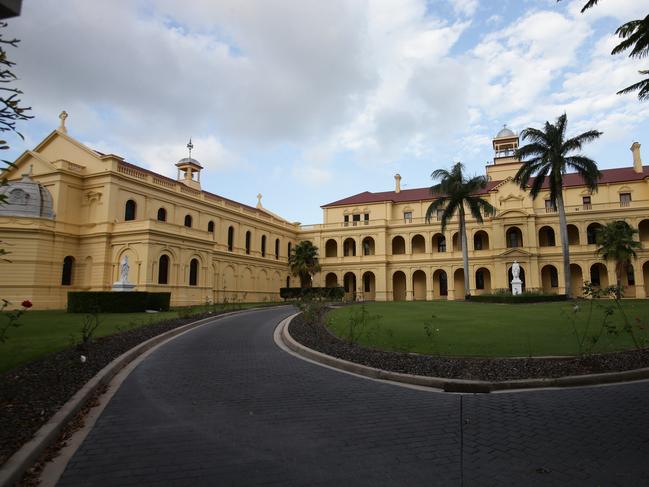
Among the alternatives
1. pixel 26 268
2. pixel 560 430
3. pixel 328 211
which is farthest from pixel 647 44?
pixel 328 211

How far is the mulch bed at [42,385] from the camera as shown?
16.4ft

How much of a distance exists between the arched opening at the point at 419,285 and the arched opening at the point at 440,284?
153cm

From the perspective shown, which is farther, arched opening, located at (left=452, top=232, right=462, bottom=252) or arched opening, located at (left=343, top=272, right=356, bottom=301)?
arched opening, located at (left=343, top=272, right=356, bottom=301)

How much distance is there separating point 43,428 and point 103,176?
1387 inches

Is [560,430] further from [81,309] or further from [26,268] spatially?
[26,268]

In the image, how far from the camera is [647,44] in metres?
13.6

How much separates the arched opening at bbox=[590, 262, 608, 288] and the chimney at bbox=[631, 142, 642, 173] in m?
12.6

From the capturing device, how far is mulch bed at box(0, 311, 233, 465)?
5000 mm

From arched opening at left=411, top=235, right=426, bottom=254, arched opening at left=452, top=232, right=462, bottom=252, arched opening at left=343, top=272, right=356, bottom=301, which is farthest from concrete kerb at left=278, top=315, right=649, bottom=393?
arched opening at left=343, top=272, right=356, bottom=301

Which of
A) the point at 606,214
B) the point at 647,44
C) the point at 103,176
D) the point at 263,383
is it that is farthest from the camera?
the point at 606,214

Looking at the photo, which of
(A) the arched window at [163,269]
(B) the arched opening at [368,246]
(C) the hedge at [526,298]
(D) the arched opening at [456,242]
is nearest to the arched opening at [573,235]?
(D) the arched opening at [456,242]

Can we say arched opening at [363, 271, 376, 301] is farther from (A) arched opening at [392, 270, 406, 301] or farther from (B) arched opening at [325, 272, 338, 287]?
(B) arched opening at [325, 272, 338, 287]

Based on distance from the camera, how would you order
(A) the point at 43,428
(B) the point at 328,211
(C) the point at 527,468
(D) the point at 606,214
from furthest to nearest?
(B) the point at 328,211 < (D) the point at 606,214 < (A) the point at 43,428 < (C) the point at 527,468

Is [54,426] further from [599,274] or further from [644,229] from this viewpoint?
[644,229]
